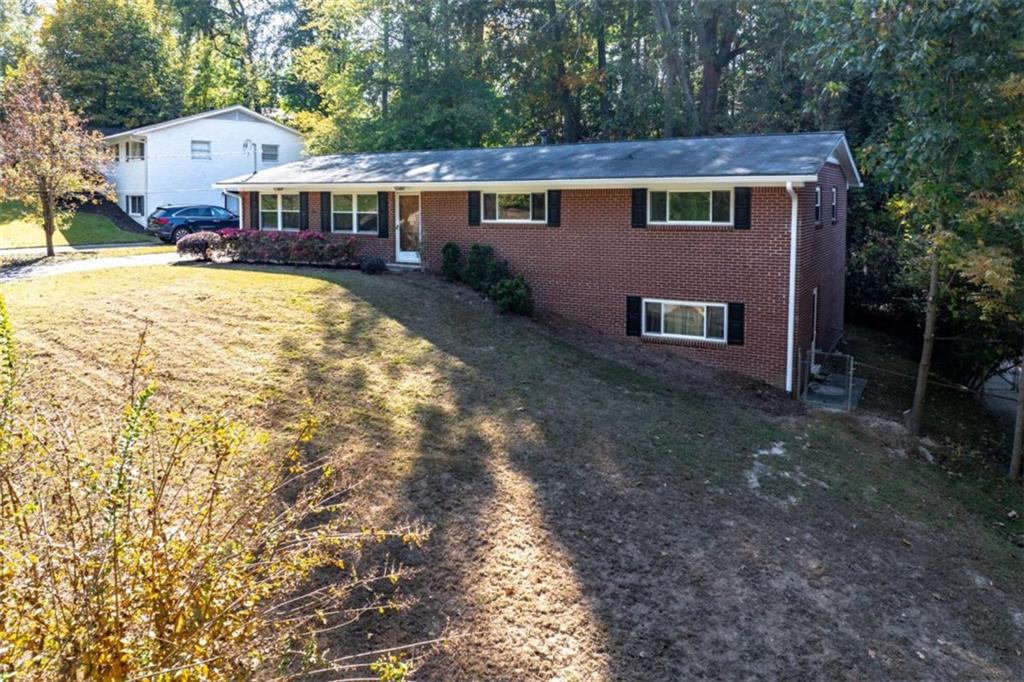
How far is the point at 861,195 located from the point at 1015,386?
304 inches

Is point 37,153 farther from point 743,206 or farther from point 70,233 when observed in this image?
point 743,206

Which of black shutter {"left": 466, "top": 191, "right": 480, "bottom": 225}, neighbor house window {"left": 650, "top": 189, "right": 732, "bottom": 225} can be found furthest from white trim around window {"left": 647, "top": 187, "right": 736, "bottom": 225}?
black shutter {"left": 466, "top": 191, "right": 480, "bottom": 225}

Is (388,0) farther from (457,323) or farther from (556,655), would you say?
(556,655)

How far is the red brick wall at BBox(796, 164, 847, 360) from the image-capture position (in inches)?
655

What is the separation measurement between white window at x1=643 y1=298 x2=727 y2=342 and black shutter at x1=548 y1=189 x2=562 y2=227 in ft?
8.97

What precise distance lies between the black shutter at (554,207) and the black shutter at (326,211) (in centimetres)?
713

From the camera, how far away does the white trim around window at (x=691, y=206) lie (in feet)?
54.3

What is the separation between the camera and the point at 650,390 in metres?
15.0

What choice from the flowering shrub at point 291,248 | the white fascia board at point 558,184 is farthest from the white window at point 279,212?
the flowering shrub at point 291,248

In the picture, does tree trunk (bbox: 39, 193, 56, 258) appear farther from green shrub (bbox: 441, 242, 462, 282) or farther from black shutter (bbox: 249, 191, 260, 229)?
green shrub (bbox: 441, 242, 462, 282)

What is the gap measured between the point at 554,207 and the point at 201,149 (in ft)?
80.0

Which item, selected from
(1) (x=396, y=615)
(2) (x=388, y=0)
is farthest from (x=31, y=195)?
(1) (x=396, y=615)

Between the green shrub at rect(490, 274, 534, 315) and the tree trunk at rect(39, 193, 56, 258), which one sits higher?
the tree trunk at rect(39, 193, 56, 258)

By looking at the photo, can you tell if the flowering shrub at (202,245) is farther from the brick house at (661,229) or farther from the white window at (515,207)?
the white window at (515,207)
